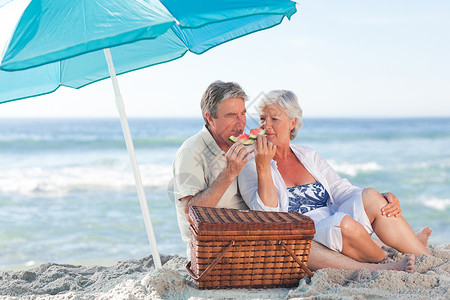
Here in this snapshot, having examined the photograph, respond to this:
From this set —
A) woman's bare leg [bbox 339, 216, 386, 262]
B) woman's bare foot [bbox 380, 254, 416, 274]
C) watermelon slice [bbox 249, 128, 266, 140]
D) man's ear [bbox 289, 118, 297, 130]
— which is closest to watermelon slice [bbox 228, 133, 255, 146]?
watermelon slice [bbox 249, 128, 266, 140]

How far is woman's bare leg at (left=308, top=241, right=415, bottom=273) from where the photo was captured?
3.75 metres

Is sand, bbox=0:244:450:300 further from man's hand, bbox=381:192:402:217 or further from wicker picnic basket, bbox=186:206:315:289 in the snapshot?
man's hand, bbox=381:192:402:217

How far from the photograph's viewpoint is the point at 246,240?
10.8 ft

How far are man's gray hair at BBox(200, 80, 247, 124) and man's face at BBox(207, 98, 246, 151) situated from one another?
0.03 m

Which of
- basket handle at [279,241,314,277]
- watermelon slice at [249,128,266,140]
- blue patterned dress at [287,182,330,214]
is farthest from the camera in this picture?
blue patterned dress at [287,182,330,214]

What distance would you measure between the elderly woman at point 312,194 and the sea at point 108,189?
96.2 inches

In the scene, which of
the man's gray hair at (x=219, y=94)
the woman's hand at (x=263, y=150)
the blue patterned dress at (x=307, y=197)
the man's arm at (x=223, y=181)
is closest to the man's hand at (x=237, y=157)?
the man's arm at (x=223, y=181)

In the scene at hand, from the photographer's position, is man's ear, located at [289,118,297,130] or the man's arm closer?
the man's arm

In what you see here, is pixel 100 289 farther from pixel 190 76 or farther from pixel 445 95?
pixel 445 95

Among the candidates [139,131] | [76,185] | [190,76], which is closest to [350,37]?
[190,76]

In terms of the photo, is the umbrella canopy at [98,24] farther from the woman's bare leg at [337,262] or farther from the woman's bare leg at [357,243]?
the woman's bare leg at [337,262]

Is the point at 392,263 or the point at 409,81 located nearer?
the point at 392,263

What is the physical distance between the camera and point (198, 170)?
4012 millimetres

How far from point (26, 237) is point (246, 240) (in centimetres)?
527
